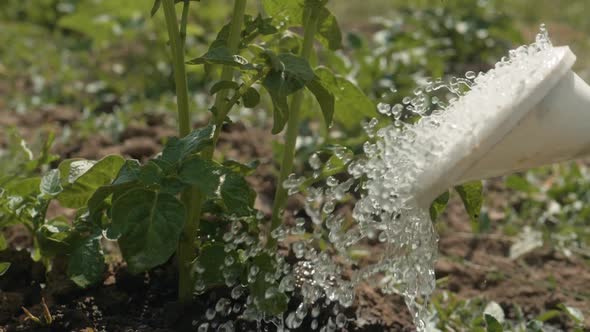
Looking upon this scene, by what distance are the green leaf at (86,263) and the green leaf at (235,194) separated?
1.02 feet

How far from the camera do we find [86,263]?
5.72ft

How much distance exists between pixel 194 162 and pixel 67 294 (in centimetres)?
52

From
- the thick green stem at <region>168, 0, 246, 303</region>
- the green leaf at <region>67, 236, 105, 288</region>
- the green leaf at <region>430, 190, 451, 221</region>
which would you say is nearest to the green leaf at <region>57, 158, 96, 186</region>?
the green leaf at <region>67, 236, 105, 288</region>

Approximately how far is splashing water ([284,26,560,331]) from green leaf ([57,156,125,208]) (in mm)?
359

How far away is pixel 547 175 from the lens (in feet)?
10.6

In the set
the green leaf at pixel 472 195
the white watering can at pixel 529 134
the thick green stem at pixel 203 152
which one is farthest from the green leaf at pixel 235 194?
the green leaf at pixel 472 195

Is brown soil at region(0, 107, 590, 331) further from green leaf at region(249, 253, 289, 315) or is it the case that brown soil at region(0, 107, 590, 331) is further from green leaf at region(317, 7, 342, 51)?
green leaf at region(317, 7, 342, 51)

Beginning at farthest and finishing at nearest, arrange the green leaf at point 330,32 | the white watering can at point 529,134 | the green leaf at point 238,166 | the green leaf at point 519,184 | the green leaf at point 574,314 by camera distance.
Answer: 1. the green leaf at point 519,184
2. the green leaf at point 574,314
3. the green leaf at point 330,32
4. the green leaf at point 238,166
5. the white watering can at point 529,134

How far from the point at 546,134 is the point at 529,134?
35mm

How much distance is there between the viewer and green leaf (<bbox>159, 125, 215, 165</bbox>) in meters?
1.59

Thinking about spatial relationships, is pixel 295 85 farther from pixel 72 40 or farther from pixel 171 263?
Answer: pixel 72 40

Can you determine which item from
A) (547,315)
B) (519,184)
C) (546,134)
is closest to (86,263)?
(546,134)

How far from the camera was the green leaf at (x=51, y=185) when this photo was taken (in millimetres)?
1758

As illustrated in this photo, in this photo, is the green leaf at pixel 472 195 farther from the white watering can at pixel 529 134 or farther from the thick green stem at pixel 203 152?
the thick green stem at pixel 203 152
